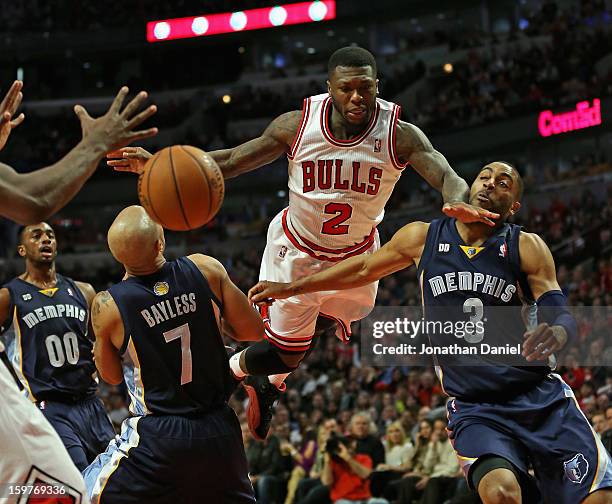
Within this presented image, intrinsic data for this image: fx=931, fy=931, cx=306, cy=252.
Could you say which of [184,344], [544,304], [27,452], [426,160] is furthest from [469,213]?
[27,452]

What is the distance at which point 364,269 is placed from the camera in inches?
223

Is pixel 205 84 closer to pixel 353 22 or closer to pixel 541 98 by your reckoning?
pixel 353 22

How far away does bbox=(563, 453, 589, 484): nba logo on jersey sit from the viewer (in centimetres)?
493

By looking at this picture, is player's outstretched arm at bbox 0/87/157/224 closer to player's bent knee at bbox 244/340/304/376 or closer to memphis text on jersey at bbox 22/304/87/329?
player's bent knee at bbox 244/340/304/376

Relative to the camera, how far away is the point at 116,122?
154 inches

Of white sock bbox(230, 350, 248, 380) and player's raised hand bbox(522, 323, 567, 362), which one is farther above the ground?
player's raised hand bbox(522, 323, 567, 362)

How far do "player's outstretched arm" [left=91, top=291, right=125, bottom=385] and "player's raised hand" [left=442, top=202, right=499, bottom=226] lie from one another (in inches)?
75.0

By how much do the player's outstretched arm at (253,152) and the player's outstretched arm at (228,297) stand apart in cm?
121

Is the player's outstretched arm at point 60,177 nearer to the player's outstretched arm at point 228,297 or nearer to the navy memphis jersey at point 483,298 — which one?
the player's outstretched arm at point 228,297

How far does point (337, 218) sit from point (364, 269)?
103 centimetres

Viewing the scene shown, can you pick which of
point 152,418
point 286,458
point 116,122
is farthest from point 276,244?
point 286,458

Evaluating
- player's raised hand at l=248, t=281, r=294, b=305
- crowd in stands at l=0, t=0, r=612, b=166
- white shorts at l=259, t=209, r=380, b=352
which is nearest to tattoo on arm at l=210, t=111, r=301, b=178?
white shorts at l=259, t=209, r=380, b=352

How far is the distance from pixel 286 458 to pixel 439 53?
1921 cm

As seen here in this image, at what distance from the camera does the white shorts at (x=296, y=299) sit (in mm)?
6922
